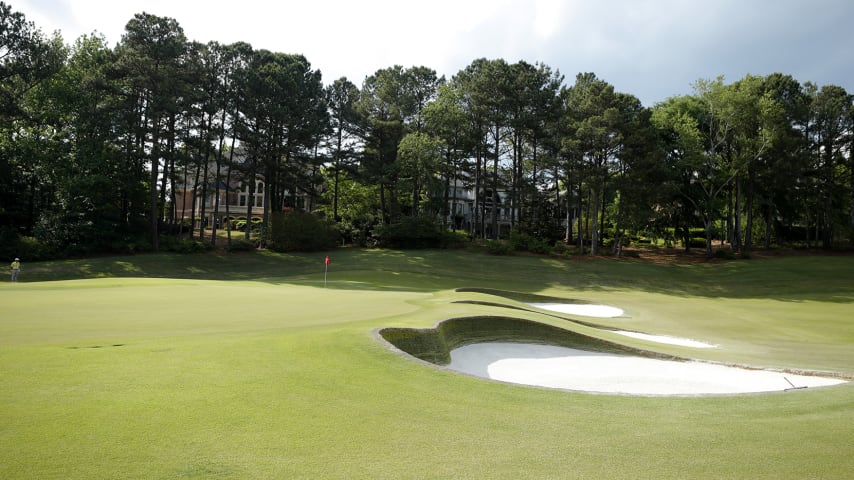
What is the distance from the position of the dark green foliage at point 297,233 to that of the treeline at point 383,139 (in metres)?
2.26

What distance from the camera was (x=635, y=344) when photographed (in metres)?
12.6

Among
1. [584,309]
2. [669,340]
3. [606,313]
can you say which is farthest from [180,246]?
[669,340]

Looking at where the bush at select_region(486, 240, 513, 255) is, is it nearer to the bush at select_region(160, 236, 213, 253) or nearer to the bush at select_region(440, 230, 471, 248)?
the bush at select_region(440, 230, 471, 248)

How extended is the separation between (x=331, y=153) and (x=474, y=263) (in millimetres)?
21726

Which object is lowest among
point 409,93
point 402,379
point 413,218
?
point 402,379

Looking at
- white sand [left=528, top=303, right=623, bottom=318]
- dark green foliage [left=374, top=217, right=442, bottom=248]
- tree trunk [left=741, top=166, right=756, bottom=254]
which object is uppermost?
tree trunk [left=741, top=166, right=756, bottom=254]

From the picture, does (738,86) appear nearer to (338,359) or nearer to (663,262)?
(663,262)

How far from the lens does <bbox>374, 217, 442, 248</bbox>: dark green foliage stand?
4547cm

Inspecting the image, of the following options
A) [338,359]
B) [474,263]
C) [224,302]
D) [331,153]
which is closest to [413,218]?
[474,263]

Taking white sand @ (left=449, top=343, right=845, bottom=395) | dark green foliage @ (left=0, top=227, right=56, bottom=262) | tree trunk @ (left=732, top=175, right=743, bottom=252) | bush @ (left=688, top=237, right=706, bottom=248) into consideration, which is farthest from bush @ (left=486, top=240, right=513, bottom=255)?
dark green foliage @ (left=0, top=227, right=56, bottom=262)

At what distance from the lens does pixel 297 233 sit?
43.2 meters

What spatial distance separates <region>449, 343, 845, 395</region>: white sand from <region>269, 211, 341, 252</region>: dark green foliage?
33757 mm

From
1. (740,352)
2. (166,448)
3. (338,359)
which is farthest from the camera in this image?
(740,352)

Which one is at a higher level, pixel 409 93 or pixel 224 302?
pixel 409 93
